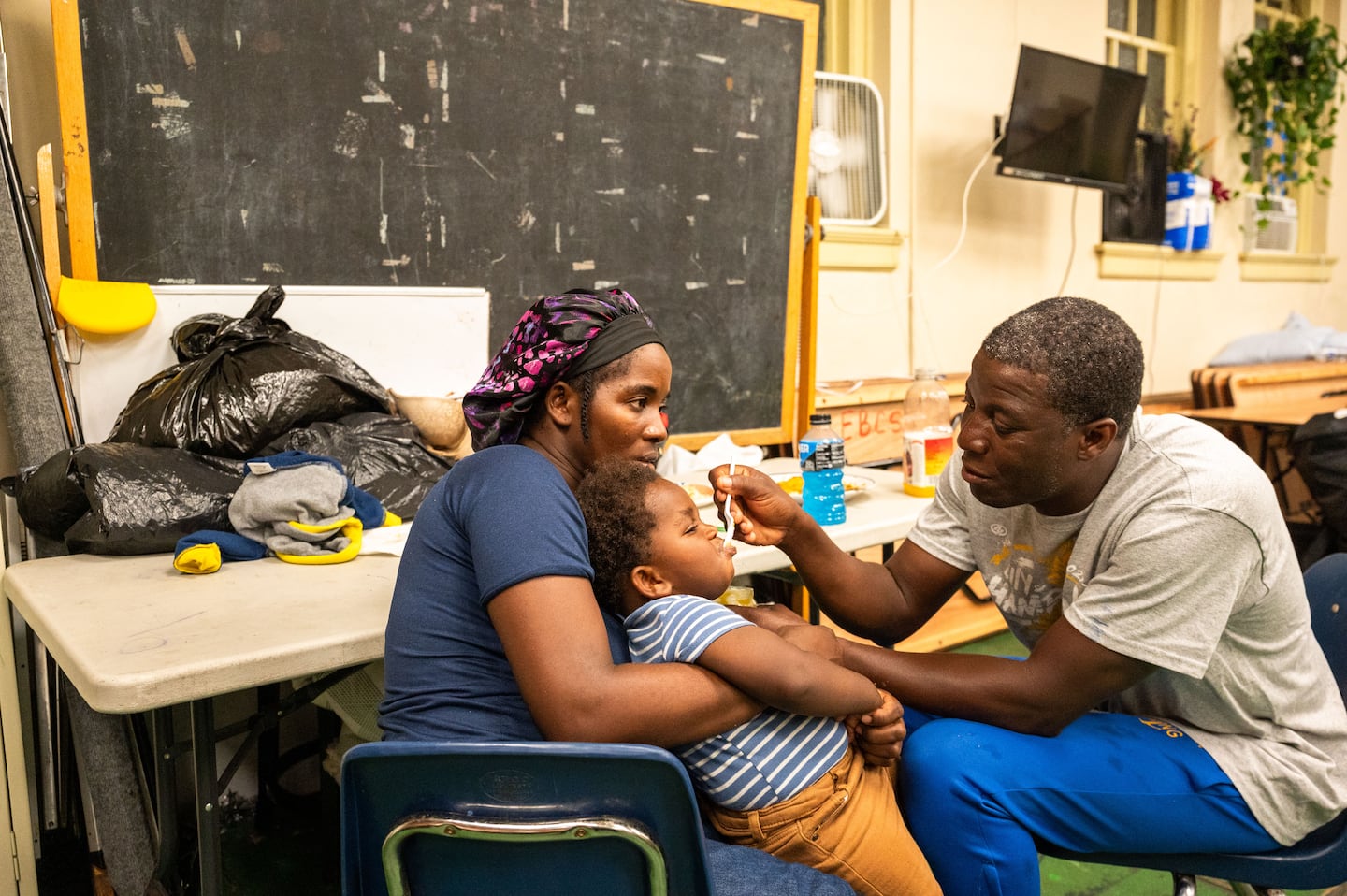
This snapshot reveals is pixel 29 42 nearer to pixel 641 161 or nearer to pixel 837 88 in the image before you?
pixel 641 161

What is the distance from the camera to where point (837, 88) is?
394 cm

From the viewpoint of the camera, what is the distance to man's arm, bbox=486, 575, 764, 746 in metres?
1.12

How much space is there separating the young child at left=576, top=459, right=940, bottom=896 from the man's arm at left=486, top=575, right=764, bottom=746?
0.14m

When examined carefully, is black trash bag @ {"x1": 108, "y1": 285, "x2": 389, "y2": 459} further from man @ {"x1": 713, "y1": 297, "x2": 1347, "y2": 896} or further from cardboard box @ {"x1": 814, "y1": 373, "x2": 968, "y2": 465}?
cardboard box @ {"x1": 814, "y1": 373, "x2": 968, "y2": 465}

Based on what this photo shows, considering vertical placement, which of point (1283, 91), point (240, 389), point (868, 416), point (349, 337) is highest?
point (1283, 91)

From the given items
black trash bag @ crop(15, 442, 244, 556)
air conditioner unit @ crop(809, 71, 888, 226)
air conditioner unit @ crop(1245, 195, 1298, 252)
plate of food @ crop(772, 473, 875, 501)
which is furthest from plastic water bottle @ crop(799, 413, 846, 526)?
air conditioner unit @ crop(1245, 195, 1298, 252)

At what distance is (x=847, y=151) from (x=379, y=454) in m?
2.58

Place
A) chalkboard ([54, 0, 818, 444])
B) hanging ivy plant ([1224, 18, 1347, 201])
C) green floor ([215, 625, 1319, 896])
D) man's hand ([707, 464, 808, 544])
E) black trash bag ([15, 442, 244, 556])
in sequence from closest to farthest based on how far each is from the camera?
man's hand ([707, 464, 808, 544]) → black trash bag ([15, 442, 244, 556]) → chalkboard ([54, 0, 818, 444]) → green floor ([215, 625, 1319, 896]) → hanging ivy plant ([1224, 18, 1347, 201])

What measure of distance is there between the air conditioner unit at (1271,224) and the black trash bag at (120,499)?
6766 millimetres

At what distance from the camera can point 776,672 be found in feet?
4.21

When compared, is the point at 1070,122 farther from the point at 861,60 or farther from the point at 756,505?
the point at 756,505

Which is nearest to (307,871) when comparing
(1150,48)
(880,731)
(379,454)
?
(379,454)

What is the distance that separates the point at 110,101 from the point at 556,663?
1.92 metres

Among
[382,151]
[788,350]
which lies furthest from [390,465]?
[788,350]
